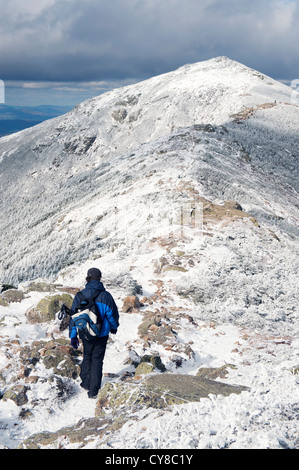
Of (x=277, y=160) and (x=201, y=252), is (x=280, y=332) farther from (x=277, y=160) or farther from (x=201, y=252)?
(x=277, y=160)

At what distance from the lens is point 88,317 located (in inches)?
250

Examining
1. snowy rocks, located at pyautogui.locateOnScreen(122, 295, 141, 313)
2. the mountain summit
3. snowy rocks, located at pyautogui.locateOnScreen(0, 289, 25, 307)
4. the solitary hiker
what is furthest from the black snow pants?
the mountain summit

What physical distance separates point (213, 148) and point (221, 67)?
2315 inches

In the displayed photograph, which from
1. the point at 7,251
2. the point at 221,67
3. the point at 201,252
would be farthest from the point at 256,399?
the point at 221,67

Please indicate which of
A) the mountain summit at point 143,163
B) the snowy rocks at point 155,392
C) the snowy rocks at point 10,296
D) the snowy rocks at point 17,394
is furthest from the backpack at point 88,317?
the mountain summit at point 143,163

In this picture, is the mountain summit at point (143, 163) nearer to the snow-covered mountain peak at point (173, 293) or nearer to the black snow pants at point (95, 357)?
the snow-covered mountain peak at point (173, 293)

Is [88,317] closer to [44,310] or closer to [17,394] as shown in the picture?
[17,394]

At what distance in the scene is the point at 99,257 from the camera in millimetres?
16703

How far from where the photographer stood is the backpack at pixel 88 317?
20.8 ft

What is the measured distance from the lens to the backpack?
635 centimetres

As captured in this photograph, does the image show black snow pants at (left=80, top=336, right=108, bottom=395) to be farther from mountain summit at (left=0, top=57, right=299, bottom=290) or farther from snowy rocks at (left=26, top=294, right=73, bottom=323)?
mountain summit at (left=0, top=57, right=299, bottom=290)

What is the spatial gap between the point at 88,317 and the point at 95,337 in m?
0.46

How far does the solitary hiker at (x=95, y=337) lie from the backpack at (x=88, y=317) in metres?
0.05

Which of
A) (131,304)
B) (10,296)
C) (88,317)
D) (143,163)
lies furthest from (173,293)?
(143,163)
